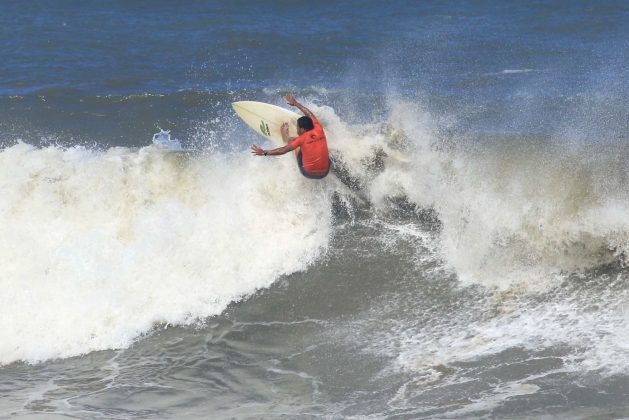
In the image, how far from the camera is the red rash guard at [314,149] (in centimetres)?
1062

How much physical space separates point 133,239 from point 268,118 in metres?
2.82

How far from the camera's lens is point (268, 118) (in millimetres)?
12562

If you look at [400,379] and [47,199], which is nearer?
[400,379]

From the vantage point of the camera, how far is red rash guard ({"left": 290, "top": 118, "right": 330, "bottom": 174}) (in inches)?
418

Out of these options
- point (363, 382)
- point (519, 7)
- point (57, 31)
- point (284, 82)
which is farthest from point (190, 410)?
point (519, 7)

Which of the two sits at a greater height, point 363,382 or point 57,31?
point 57,31

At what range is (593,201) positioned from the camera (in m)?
10.7

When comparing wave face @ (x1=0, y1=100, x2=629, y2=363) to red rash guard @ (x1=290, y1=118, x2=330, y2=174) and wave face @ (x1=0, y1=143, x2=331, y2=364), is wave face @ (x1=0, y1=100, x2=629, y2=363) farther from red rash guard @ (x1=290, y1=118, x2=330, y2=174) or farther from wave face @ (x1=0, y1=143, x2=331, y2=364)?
red rash guard @ (x1=290, y1=118, x2=330, y2=174)

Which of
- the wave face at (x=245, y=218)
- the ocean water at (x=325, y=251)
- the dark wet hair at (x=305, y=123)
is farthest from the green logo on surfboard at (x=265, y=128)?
the dark wet hair at (x=305, y=123)

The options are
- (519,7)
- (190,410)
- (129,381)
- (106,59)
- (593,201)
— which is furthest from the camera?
(519,7)

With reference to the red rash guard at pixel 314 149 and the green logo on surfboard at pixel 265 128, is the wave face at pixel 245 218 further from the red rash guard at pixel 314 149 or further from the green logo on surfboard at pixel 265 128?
the red rash guard at pixel 314 149

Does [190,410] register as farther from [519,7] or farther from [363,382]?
[519,7]

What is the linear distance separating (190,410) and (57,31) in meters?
16.2

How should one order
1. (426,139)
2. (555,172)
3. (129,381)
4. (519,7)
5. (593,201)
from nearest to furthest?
(129,381) < (593,201) < (555,172) < (426,139) < (519,7)
